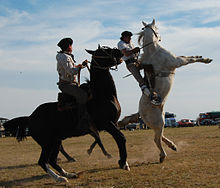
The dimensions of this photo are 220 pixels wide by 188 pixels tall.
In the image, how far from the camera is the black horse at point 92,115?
7.18 m

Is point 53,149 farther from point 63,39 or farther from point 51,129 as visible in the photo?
point 63,39

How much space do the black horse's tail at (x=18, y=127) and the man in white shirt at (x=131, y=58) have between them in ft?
9.43

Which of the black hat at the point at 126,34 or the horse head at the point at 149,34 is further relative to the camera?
the horse head at the point at 149,34

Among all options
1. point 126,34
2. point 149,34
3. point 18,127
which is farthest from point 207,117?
point 18,127

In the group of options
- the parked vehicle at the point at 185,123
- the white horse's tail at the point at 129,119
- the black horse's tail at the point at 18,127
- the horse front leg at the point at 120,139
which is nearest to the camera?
the horse front leg at the point at 120,139

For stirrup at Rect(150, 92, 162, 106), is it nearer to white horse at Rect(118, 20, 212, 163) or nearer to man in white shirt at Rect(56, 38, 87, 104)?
white horse at Rect(118, 20, 212, 163)

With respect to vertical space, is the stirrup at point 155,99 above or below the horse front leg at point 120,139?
above

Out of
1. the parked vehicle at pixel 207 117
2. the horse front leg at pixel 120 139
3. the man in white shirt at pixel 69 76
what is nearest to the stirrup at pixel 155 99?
the horse front leg at pixel 120 139

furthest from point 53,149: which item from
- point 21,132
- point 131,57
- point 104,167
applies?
point 131,57

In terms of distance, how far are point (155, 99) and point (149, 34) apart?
1787 millimetres

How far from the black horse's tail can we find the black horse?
1.91 ft

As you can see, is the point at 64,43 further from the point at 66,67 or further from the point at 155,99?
the point at 155,99

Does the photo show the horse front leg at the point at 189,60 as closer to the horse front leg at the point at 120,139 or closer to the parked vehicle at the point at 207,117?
the horse front leg at the point at 120,139

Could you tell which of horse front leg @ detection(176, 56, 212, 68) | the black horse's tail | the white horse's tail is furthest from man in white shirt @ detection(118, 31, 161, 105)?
the black horse's tail
